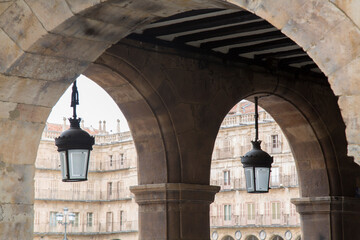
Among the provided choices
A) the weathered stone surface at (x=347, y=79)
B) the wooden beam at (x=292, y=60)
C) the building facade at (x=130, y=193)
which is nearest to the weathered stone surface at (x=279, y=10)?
the weathered stone surface at (x=347, y=79)

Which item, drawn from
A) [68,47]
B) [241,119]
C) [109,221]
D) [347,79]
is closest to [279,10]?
[347,79]

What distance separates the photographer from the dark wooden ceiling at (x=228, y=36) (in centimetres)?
736

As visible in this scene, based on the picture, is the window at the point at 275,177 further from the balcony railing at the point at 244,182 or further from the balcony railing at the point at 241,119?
the balcony railing at the point at 241,119

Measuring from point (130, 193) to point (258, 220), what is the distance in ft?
33.5

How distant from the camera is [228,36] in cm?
815

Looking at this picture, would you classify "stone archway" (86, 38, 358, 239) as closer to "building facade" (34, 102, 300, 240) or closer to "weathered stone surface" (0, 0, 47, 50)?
"weathered stone surface" (0, 0, 47, 50)

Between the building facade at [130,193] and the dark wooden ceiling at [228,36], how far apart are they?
37271 millimetres

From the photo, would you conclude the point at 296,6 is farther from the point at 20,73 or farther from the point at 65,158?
the point at 65,158

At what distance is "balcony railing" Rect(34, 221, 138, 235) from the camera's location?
55719mm

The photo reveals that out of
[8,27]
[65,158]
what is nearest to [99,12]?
[8,27]

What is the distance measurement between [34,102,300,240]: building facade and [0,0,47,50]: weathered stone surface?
41739mm

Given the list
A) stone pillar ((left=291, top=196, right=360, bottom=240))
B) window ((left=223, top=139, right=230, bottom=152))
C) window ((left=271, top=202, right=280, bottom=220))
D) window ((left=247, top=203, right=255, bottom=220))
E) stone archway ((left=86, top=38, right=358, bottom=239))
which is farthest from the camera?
window ((left=223, top=139, right=230, bottom=152))

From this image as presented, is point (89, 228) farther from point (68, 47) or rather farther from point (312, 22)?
point (312, 22)

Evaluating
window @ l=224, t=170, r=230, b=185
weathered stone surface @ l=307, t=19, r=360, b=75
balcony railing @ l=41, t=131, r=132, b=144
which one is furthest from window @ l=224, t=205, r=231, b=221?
weathered stone surface @ l=307, t=19, r=360, b=75
